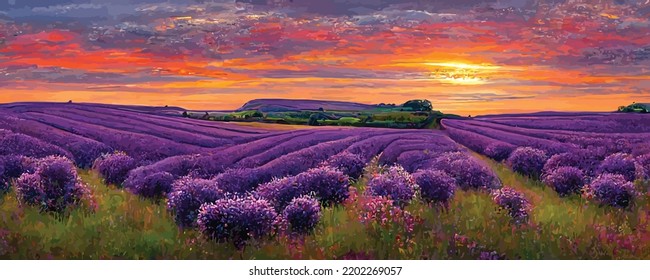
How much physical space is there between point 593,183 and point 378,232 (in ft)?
6.16

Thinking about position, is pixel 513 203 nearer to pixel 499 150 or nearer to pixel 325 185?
pixel 499 150

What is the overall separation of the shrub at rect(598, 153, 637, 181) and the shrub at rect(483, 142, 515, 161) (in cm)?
76

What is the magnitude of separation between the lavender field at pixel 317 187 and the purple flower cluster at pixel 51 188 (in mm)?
11

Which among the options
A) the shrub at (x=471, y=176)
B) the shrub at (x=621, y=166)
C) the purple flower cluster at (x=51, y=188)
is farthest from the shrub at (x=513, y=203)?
the purple flower cluster at (x=51, y=188)

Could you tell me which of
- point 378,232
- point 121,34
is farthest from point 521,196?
point 121,34

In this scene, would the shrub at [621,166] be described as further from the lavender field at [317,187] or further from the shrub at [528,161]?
the shrub at [528,161]

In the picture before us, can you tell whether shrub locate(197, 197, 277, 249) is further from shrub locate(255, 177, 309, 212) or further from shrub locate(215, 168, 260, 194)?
shrub locate(215, 168, 260, 194)

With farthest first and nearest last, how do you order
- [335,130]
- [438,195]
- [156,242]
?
[335,130] < [438,195] < [156,242]


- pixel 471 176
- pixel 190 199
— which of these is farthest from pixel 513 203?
pixel 190 199

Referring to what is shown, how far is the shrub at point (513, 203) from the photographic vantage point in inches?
177

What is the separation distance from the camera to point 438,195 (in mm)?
4582

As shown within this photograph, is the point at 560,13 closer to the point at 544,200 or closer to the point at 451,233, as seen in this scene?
the point at 544,200

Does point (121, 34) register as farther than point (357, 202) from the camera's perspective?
Yes

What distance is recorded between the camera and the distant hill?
4.88 metres
